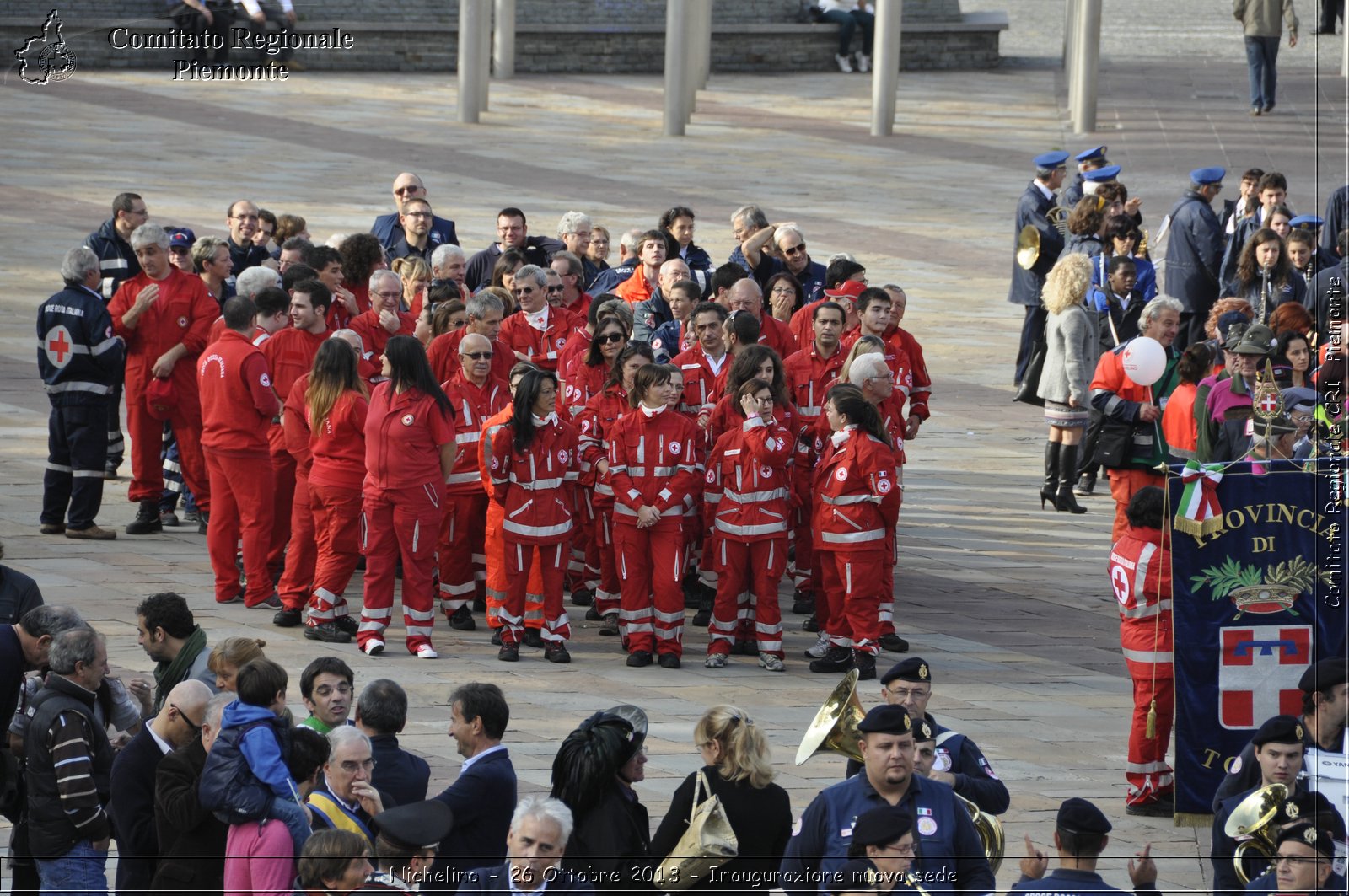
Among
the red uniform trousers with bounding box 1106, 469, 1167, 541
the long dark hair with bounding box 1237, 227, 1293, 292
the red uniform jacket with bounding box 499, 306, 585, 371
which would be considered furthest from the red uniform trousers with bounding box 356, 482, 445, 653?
the long dark hair with bounding box 1237, 227, 1293, 292

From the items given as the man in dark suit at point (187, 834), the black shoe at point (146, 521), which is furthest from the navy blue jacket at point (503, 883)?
the black shoe at point (146, 521)

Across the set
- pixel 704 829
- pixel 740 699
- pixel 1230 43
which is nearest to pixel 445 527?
pixel 740 699

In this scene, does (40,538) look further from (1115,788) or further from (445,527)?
(1115,788)

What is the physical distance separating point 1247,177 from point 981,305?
4606 mm

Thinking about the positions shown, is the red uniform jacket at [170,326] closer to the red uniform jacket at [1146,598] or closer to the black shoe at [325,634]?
the black shoe at [325,634]

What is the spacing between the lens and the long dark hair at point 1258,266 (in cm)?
1639

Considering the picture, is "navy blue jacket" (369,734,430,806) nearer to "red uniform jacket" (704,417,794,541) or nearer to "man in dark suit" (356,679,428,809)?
"man in dark suit" (356,679,428,809)

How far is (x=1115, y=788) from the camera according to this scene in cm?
988

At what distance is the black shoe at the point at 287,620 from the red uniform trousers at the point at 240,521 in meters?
0.43

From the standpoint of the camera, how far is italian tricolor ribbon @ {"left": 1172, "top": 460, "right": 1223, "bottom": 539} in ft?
30.7

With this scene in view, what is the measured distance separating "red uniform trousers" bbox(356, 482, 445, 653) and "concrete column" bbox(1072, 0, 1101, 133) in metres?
19.9

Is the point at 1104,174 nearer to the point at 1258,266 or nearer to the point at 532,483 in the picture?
the point at 1258,266

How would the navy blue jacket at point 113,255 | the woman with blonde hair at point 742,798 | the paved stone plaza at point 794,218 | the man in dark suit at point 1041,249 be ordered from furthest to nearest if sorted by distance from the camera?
the man in dark suit at point 1041,249 → the navy blue jacket at point 113,255 → the paved stone plaza at point 794,218 → the woman with blonde hair at point 742,798

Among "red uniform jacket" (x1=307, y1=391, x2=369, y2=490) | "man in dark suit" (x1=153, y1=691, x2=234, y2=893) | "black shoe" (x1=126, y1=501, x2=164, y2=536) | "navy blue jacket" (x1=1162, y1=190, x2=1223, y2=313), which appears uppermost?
"navy blue jacket" (x1=1162, y1=190, x2=1223, y2=313)
